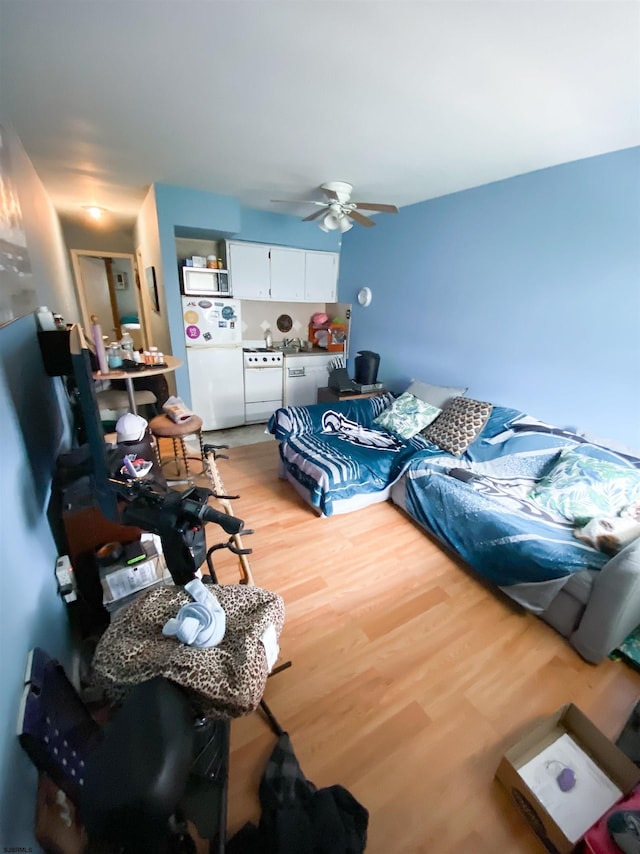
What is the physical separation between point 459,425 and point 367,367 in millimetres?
1424

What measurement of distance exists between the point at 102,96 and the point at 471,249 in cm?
267

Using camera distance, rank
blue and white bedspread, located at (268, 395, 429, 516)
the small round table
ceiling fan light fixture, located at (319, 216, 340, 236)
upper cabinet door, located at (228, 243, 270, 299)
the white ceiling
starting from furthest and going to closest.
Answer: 1. upper cabinet door, located at (228, 243, 270, 299)
2. ceiling fan light fixture, located at (319, 216, 340, 236)
3. blue and white bedspread, located at (268, 395, 429, 516)
4. the small round table
5. the white ceiling

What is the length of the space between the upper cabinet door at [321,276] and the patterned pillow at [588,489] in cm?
335

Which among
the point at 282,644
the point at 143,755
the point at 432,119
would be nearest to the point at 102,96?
the point at 432,119

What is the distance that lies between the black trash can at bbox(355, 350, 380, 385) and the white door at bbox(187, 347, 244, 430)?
1412mm

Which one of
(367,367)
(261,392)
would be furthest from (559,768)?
(261,392)

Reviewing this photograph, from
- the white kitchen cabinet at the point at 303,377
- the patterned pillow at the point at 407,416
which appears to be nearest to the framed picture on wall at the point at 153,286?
the white kitchen cabinet at the point at 303,377

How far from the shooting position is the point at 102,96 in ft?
5.34

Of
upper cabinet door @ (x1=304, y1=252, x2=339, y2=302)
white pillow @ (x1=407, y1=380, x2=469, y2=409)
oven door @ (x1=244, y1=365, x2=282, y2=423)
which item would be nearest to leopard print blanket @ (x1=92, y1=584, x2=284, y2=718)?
white pillow @ (x1=407, y1=380, x2=469, y2=409)

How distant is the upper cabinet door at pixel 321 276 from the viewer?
13.4 ft

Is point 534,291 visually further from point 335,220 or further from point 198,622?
point 198,622

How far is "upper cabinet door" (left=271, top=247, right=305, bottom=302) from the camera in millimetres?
3850

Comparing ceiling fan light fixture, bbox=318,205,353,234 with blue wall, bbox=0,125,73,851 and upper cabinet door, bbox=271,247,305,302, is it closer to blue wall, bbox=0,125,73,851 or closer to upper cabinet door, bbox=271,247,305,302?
upper cabinet door, bbox=271,247,305,302

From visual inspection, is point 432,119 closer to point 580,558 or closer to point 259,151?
point 259,151
